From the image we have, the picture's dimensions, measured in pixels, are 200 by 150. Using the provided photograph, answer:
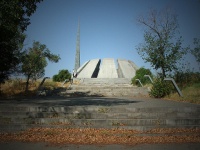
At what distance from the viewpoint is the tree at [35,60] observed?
15.0 metres

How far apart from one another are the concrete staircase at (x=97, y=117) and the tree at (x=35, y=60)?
884 centimetres

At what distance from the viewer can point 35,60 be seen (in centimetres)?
1608

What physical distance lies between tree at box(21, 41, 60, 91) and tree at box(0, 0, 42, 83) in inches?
38.6

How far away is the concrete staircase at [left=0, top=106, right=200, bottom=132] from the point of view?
18.4 ft

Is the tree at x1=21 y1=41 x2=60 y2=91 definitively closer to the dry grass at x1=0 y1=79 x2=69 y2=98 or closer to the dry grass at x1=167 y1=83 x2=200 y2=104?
the dry grass at x1=0 y1=79 x2=69 y2=98

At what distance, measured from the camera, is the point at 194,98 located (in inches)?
377

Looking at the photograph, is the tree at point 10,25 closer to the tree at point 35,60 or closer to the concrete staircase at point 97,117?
the tree at point 35,60

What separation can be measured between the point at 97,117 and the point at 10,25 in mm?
5996

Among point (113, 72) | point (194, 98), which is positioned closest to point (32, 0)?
point (194, 98)

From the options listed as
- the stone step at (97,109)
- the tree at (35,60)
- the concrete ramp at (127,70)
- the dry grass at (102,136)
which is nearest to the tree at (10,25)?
the tree at (35,60)

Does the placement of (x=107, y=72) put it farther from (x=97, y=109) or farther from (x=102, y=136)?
(x=102, y=136)

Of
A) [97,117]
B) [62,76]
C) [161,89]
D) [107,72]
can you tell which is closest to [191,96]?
[161,89]

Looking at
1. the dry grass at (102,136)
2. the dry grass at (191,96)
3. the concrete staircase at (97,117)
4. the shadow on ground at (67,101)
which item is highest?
the dry grass at (191,96)

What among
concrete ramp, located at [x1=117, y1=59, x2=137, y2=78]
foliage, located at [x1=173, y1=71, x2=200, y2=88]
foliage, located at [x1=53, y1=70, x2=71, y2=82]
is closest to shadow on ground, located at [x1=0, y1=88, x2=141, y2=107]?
foliage, located at [x1=173, y1=71, x2=200, y2=88]
